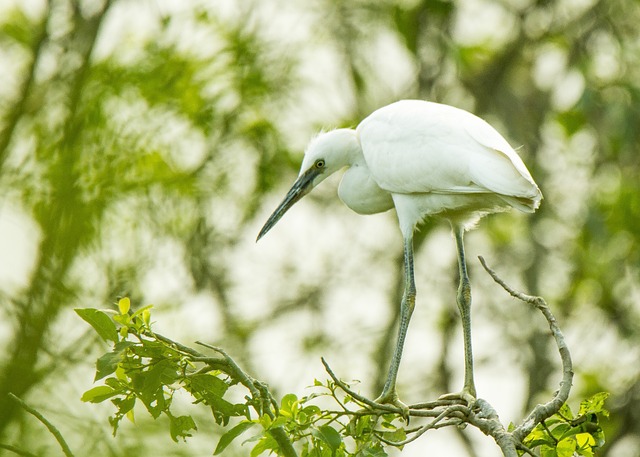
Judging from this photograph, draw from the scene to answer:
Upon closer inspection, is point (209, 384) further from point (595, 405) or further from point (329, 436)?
point (595, 405)

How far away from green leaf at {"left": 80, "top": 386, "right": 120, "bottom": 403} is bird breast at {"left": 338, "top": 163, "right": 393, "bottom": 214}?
2.22 meters

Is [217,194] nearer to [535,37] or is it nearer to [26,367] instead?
[535,37]

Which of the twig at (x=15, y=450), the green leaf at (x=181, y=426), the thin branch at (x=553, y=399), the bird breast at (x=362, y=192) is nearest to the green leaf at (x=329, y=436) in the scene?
the green leaf at (x=181, y=426)

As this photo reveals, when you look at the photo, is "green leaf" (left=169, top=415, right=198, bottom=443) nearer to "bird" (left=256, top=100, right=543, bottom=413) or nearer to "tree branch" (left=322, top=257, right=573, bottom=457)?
"tree branch" (left=322, top=257, right=573, bottom=457)

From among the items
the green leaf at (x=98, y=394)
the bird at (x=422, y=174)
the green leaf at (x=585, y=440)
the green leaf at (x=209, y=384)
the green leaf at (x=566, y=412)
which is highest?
the bird at (x=422, y=174)

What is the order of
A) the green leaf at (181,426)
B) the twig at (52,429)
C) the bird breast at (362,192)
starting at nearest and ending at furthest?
1. the twig at (52,429)
2. the green leaf at (181,426)
3. the bird breast at (362,192)

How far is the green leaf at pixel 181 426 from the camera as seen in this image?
292cm

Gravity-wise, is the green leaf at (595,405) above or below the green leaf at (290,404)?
above

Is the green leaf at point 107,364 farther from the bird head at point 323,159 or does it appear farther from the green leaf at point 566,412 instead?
the bird head at point 323,159

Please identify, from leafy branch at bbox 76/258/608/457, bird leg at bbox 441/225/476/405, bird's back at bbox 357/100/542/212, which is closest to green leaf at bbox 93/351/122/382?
leafy branch at bbox 76/258/608/457

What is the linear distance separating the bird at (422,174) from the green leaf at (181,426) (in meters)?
1.28

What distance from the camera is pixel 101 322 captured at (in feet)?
9.36

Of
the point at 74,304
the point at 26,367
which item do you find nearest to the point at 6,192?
the point at 74,304

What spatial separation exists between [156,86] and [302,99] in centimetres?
369
